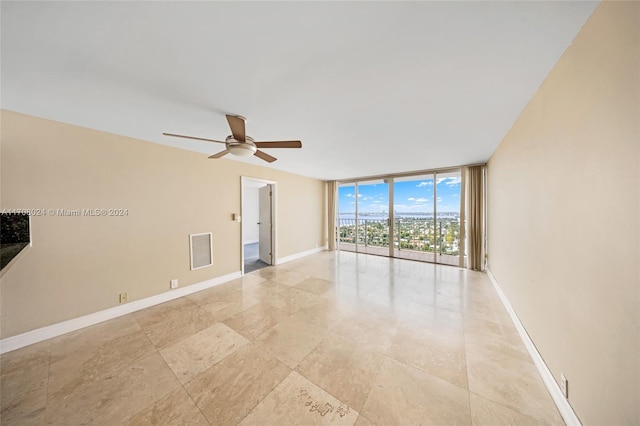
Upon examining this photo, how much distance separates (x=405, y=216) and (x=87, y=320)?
593 centimetres

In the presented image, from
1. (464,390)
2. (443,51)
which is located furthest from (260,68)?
(464,390)

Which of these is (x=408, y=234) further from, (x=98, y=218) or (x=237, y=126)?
(x=98, y=218)

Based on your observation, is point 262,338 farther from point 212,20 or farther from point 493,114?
point 493,114

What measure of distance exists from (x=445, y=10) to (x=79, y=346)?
3.92 m

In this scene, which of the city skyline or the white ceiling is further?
the city skyline

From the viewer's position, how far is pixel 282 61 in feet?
4.21

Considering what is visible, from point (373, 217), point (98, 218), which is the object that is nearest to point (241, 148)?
point (98, 218)

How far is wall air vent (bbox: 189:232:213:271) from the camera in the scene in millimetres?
3150

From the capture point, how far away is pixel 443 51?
1189 millimetres

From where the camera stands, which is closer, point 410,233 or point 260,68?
point 260,68

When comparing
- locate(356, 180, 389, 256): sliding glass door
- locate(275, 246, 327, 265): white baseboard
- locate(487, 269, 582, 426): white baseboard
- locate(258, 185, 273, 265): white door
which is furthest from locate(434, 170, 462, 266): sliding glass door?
locate(258, 185, 273, 265): white door

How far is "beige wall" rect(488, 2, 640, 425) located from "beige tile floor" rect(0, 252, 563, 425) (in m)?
0.51

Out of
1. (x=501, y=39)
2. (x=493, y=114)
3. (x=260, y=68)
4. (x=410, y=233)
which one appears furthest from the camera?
(x=410, y=233)

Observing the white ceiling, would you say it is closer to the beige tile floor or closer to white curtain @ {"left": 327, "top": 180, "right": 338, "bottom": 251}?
the beige tile floor
